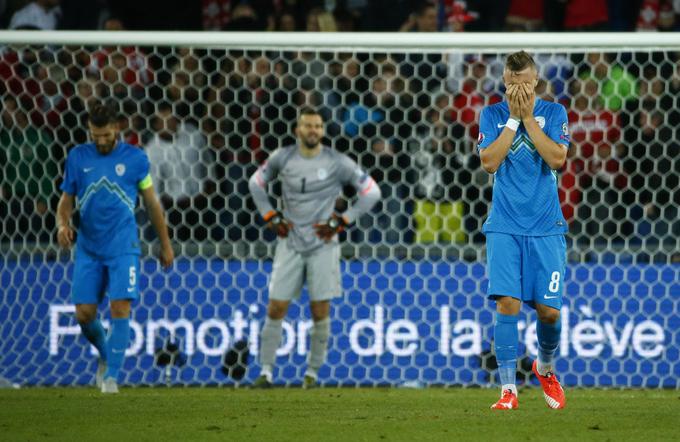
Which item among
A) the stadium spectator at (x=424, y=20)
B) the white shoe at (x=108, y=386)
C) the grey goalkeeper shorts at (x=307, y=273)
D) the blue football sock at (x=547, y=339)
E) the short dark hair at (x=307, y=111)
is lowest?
the white shoe at (x=108, y=386)

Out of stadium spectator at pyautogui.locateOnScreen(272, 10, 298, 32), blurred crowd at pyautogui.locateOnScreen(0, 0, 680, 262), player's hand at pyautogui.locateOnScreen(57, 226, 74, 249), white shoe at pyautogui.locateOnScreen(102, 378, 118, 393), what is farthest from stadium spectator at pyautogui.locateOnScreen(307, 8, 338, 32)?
white shoe at pyautogui.locateOnScreen(102, 378, 118, 393)

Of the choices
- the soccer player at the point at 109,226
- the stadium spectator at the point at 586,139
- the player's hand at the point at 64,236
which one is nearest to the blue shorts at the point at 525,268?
the soccer player at the point at 109,226

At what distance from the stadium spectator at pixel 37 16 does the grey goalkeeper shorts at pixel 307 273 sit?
4.31m

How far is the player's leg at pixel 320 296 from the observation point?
8383 mm

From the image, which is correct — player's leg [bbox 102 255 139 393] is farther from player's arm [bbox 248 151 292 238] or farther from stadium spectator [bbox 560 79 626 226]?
stadium spectator [bbox 560 79 626 226]

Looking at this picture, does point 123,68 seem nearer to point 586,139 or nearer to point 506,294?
point 586,139

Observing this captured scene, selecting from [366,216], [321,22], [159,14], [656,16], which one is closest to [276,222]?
[366,216]

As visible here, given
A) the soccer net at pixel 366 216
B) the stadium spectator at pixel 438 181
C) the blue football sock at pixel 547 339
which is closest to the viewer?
the blue football sock at pixel 547 339

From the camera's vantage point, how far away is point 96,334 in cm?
781

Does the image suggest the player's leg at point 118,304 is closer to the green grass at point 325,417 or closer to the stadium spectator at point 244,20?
the green grass at point 325,417

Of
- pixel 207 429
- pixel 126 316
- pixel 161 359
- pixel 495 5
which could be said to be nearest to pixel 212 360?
pixel 161 359

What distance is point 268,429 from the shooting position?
5.55 metres

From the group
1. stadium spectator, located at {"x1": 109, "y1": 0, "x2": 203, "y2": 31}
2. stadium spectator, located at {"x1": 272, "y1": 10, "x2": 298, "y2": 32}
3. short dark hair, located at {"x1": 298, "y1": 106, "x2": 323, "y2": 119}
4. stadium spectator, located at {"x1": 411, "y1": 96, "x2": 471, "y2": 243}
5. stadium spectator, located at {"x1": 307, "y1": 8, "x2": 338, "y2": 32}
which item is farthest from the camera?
stadium spectator, located at {"x1": 109, "y1": 0, "x2": 203, "y2": 31}

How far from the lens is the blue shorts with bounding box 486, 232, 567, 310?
5.84 m
